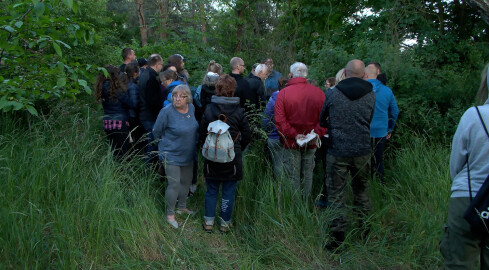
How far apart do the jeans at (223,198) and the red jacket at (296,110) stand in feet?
2.96

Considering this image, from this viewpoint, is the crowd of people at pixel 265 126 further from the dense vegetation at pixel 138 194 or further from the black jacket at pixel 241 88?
the dense vegetation at pixel 138 194

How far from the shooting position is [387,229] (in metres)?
4.27

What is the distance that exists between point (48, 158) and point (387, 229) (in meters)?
3.59

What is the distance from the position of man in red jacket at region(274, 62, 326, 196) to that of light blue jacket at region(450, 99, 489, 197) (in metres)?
2.21

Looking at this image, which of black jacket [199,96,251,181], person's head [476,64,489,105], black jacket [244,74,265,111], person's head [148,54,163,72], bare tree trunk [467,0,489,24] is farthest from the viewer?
black jacket [244,74,265,111]

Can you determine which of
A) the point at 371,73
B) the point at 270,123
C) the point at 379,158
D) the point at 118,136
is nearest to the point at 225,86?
the point at 270,123

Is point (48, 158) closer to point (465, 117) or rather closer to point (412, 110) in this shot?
point (465, 117)

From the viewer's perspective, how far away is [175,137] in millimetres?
4711

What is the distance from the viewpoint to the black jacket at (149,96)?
5.78m

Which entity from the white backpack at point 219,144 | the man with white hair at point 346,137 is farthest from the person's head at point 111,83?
the man with white hair at point 346,137

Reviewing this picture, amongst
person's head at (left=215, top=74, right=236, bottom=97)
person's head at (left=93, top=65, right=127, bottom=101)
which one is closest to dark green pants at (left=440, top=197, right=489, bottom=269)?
person's head at (left=215, top=74, right=236, bottom=97)

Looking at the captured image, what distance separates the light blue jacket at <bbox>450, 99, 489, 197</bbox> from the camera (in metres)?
2.61

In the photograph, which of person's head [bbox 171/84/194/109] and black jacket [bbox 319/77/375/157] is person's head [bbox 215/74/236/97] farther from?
black jacket [bbox 319/77/375/157]

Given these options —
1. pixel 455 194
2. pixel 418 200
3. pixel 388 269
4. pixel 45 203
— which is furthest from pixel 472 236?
pixel 45 203
